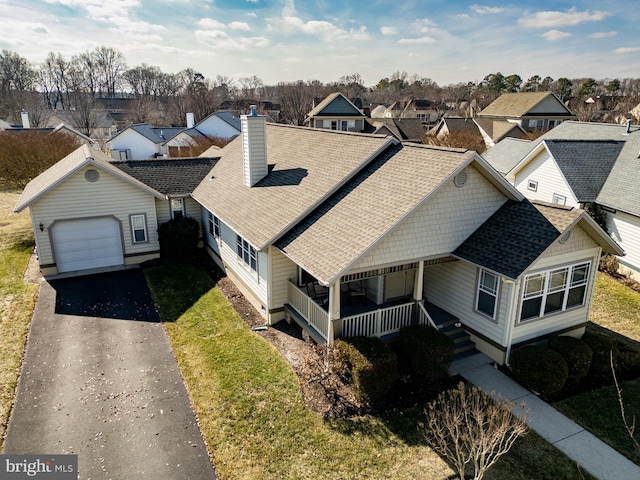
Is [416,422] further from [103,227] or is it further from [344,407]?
[103,227]

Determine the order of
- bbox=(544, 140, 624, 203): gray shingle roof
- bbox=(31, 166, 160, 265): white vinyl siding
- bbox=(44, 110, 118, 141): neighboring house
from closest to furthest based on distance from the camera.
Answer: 1. bbox=(31, 166, 160, 265): white vinyl siding
2. bbox=(544, 140, 624, 203): gray shingle roof
3. bbox=(44, 110, 118, 141): neighboring house

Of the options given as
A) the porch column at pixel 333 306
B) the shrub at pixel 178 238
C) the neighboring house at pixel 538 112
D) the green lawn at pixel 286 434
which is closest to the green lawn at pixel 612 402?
the green lawn at pixel 286 434

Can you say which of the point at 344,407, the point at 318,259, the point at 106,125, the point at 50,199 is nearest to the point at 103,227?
the point at 50,199

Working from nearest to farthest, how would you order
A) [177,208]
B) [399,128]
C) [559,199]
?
1. [177,208]
2. [559,199]
3. [399,128]

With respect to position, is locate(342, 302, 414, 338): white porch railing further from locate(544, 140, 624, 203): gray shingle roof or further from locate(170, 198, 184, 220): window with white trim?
locate(544, 140, 624, 203): gray shingle roof

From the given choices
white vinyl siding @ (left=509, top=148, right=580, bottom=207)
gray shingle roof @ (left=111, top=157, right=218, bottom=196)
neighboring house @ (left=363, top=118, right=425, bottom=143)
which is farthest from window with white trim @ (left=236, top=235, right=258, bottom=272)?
neighboring house @ (left=363, top=118, right=425, bottom=143)

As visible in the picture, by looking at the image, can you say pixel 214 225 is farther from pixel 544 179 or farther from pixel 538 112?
pixel 538 112

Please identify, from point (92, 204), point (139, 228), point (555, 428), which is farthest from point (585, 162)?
point (92, 204)

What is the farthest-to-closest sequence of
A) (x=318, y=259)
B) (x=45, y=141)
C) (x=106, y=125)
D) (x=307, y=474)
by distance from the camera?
(x=106, y=125)
(x=45, y=141)
(x=318, y=259)
(x=307, y=474)
